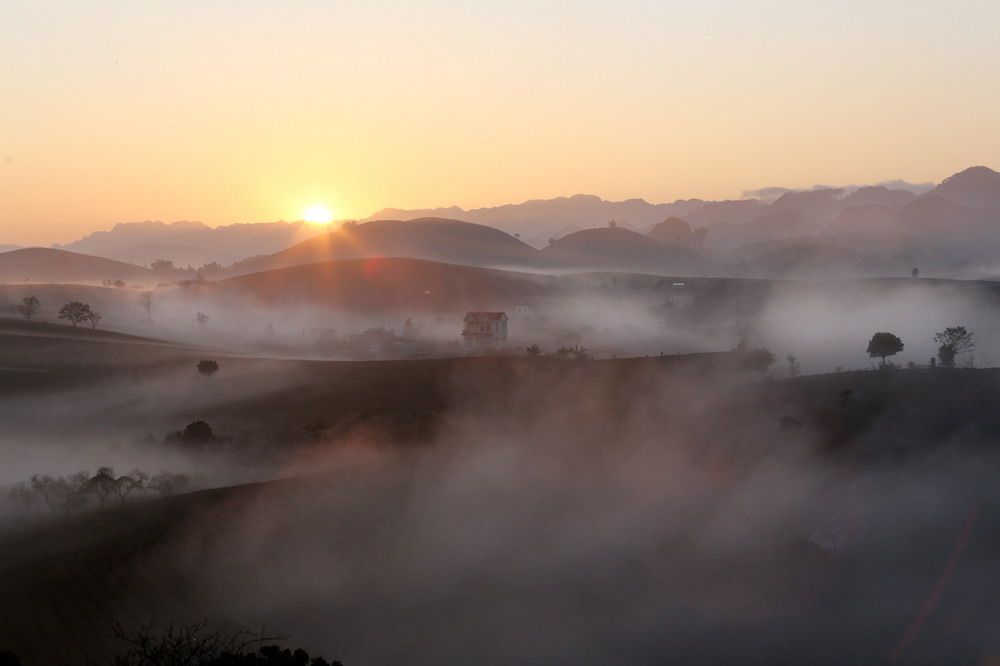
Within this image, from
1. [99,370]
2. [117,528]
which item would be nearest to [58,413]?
[99,370]

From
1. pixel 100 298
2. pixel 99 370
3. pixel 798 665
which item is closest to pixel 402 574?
pixel 798 665

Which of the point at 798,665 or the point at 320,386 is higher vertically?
the point at 320,386

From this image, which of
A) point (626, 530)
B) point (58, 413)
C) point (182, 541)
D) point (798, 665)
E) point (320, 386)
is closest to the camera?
point (798, 665)

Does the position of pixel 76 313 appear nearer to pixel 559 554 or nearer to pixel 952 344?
pixel 559 554

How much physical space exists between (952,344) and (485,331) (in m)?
58.8

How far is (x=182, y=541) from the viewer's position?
157ft

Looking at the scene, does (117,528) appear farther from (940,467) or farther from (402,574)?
(940,467)

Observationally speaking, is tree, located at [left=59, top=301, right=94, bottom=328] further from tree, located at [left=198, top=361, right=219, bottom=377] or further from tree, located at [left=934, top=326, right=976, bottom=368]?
tree, located at [left=934, top=326, right=976, bottom=368]

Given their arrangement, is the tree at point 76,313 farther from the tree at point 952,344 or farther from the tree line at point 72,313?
the tree at point 952,344

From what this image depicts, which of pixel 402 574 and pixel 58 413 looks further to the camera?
pixel 58 413

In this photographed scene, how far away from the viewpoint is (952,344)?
381 ft

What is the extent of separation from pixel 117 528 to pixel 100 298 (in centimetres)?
16082

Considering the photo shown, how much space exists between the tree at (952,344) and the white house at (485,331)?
54.5m

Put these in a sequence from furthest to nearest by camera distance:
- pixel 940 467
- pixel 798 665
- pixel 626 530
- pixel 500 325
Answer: pixel 500 325
pixel 940 467
pixel 626 530
pixel 798 665
